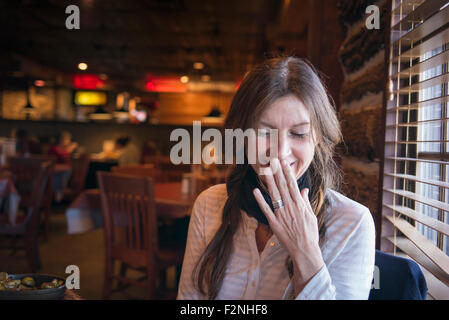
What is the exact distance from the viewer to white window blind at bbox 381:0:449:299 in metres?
0.92

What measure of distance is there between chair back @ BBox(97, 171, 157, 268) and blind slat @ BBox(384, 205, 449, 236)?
5.96 feet

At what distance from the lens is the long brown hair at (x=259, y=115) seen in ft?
3.54

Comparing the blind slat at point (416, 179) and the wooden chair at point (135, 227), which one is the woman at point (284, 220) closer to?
the blind slat at point (416, 179)

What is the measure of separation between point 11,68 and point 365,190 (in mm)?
9935

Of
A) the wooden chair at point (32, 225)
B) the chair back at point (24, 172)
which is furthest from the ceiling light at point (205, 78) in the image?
the wooden chair at point (32, 225)

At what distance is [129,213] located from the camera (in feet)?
9.27

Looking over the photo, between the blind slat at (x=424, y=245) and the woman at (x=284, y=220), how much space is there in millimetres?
101

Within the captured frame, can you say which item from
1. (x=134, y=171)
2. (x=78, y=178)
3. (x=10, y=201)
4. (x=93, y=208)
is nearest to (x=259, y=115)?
(x=93, y=208)

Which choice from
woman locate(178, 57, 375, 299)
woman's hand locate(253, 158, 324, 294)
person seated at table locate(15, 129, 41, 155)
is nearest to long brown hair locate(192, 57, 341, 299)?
woman locate(178, 57, 375, 299)

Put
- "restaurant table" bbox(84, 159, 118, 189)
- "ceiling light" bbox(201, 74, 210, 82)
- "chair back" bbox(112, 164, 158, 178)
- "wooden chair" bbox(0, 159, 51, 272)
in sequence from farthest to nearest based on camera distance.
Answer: "ceiling light" bbox(201, 74, 210, 82) → "restaurant table" bbox(84, 159, 118, 189) → "chair back" bbox(112, 164, 158, 178) → "wooden chair" bbox(0, 159, 51, 272)

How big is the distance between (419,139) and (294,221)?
0.49 meters

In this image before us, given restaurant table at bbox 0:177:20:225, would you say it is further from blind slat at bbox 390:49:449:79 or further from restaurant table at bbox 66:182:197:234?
blind slat at bbox 390:49:449:79

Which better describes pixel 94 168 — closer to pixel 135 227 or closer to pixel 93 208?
pixel 93 208
